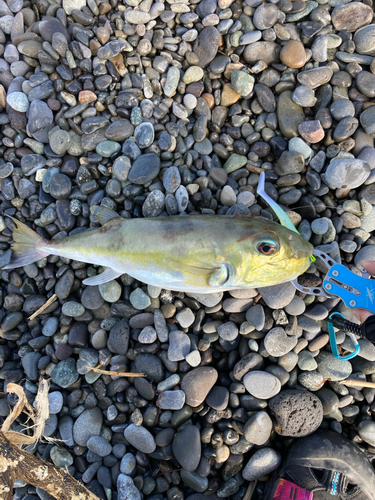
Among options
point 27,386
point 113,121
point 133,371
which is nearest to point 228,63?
point 113,121

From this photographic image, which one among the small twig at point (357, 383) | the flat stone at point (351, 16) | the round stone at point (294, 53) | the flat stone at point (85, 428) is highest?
the flat stone at point (351, 16)

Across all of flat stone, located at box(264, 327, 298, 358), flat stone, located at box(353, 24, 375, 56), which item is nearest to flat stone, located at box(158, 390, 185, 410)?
flat stone, located at box(264, 327, 298, 358)

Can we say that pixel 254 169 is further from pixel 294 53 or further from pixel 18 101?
pixel 18 101

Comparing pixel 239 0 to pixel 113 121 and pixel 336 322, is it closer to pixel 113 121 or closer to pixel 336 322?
pixel 113 121

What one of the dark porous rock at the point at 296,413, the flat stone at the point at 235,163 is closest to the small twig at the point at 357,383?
the dark porous rock at the point at 296,413

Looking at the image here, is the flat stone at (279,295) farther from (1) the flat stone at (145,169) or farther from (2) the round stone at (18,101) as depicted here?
(2) the round stone at (18,101)

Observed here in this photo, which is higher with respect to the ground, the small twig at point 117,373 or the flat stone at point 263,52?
the flat stone at point 263,52

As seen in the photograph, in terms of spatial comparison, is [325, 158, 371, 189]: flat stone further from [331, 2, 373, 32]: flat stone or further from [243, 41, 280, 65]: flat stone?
[331, 2, 373, 32]: flat stone
